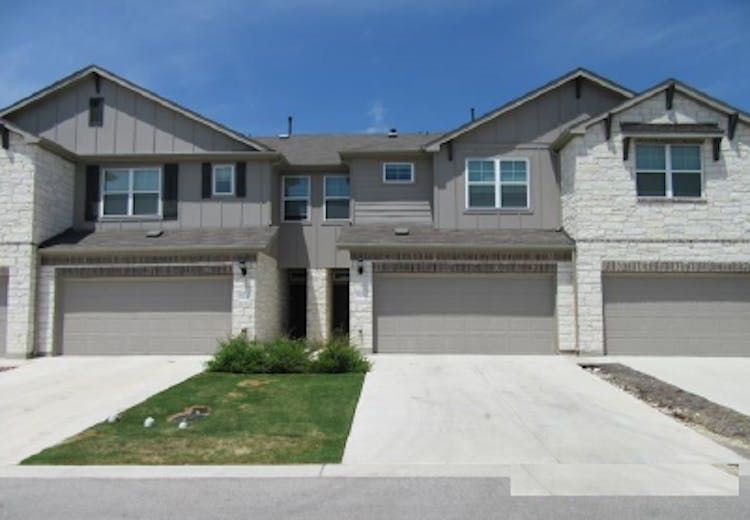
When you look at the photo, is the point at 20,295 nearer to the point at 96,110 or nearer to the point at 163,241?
the point at 163,241

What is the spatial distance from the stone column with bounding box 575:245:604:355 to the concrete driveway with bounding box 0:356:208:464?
949 centimetres

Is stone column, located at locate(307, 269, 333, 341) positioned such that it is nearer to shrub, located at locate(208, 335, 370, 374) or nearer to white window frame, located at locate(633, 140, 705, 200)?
shrub, located at locate(208, 335, 370, 374)

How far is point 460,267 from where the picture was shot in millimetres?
15984

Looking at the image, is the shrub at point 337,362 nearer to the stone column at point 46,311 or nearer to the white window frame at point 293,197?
the white window frame at point 293,197

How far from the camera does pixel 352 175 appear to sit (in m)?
18.0

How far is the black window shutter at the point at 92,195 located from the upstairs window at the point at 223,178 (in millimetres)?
3435

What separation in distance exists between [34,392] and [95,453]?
16.4 ft

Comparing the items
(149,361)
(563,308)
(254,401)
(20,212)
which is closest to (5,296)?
(20,212)

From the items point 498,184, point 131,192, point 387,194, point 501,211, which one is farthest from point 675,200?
point 131,192

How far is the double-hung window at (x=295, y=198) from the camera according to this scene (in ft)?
61.8

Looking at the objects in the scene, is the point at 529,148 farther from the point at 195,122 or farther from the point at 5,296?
the point at 5,296

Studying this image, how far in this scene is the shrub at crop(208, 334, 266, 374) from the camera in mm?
12969

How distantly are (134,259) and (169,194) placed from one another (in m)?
2.37

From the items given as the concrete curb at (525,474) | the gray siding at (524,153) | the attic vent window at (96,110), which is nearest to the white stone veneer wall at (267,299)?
the gray siding at (524,153)
